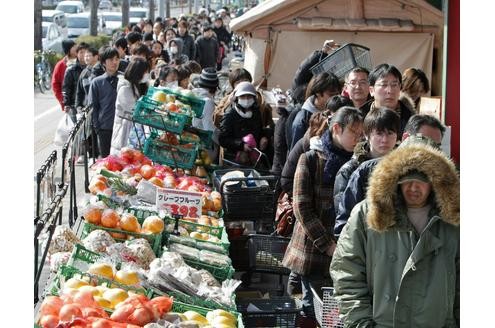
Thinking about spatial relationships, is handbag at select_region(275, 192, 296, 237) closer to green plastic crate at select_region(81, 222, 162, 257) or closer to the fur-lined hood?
green plastic crate at select_region(81, 222, 162, 257)

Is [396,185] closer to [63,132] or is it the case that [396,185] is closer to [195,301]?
[195,301]

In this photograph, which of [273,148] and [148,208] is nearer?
[148,208]

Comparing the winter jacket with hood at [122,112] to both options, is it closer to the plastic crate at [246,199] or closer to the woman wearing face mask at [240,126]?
the woman wearing face mask at [240,126]

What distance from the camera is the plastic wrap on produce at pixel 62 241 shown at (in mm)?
6797

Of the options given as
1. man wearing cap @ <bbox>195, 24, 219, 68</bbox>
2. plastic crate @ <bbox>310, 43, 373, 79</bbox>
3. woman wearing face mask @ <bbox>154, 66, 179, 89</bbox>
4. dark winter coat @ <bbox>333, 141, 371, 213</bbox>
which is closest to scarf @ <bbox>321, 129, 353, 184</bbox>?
dark winter coat @ <bbox>333, 141, 371, 213</bbox>

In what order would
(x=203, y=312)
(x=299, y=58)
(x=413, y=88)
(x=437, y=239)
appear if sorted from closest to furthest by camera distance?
(x=437, y=239) → (x=203, y=312) → (x=413, y=88) → (x=299, y=58)

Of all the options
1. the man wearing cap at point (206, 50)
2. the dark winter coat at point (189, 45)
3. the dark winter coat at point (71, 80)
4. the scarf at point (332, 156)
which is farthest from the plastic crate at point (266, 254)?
the man wearing cap at point (206, 50)

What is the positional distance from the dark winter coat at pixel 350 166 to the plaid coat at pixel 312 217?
444 mm

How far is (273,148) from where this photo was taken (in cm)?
1091

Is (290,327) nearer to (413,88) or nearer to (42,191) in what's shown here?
(42,191)

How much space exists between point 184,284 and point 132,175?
10.8 feet

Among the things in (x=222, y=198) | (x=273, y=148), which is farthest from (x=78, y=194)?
(x=222, y=198)

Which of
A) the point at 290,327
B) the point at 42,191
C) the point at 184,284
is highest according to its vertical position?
the point at 42,191

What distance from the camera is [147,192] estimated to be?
27.5 ft
